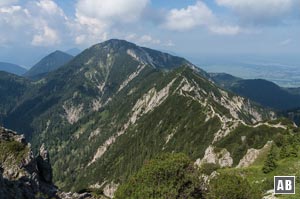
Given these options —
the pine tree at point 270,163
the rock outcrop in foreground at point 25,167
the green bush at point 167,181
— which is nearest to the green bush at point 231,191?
the green bush at point 167,181

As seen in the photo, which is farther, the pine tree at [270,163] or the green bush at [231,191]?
the pine tree at [270,163]

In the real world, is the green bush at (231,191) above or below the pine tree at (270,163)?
below

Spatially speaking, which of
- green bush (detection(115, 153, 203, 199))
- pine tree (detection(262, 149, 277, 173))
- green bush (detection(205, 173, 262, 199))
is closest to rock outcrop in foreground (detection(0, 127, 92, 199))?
green bush (detection(115, 153, 203, 199))

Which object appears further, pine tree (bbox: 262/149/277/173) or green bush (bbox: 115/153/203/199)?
pine tree (bbox: 262/149/277/173)

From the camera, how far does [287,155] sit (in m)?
94.4

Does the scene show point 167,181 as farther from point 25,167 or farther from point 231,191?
point 25,167

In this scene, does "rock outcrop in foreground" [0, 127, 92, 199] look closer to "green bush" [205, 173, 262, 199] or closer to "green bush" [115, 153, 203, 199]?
"green bush" [115, 153, 203, 199]

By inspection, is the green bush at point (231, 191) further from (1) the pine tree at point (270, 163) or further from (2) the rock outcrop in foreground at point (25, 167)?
(2) the rock outcrop in foreground at point (25, 167)

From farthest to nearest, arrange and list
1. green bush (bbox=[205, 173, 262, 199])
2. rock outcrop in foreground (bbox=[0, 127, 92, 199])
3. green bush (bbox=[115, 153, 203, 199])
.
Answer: rock outcrop in foreground (bbox=[0, 127, 92, 199])
green bush (bbox=[115, 153, 203, 199])
green bush (bbox=[205, 173, 262, 199])

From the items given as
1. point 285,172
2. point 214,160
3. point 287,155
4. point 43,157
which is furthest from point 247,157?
point 43,157

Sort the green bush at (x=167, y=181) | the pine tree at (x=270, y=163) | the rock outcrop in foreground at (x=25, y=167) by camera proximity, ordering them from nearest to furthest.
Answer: the green bush at (x=167, y=181)
the rock outcrop in foreground at (x=25, y=167)
the pine tree at (x=270, y=163)

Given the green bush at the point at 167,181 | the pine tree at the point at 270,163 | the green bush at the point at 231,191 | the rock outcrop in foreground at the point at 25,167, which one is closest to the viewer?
the green bush at the point at 231,191

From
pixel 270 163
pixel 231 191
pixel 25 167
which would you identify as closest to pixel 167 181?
pixel 231 191

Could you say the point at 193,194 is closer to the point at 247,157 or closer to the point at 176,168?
the point at 176,168
